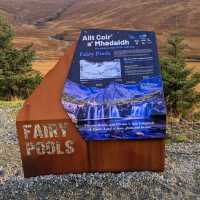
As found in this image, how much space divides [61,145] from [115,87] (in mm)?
1157

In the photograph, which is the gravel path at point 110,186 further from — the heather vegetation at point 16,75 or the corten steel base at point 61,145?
the heather vegetation at point 16,75

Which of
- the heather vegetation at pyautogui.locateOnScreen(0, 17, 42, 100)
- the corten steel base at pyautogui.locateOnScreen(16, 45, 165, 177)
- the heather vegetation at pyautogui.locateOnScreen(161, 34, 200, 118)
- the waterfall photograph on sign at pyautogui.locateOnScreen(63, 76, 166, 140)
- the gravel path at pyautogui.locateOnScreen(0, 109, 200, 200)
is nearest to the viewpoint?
the gravel path at pyautogui.locateOnScreen(0, 109, 200, 200)

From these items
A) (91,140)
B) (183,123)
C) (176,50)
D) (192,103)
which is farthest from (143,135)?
(176,50)

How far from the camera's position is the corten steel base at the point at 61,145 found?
7.46 meters

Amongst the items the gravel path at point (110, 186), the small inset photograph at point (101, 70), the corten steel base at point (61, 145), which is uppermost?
the small inset photograph at point (101, 70)

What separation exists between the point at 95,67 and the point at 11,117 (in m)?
7.22

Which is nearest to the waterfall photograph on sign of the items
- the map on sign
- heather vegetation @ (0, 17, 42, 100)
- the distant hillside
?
the map on sign

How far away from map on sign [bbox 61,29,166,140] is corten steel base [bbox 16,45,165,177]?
12cm

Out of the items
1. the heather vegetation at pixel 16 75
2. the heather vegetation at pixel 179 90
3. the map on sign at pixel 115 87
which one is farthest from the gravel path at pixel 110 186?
the heather vegetation at pixel 16 75

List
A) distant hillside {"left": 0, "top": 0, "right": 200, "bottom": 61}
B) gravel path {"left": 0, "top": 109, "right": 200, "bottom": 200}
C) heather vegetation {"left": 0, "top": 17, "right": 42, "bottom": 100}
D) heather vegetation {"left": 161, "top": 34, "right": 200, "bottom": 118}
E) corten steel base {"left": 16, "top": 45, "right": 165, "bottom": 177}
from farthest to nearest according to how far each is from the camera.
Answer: distant hillside {"left": 0, "top": 0, "right": 200, "bottom": 61}
heather vegetation {"left": 0, "top": 17, "right": 42, "bottom": 100}
heather vegetation {"left": 161, "top": 34, "right": 200, "bottom": 118}
corten steel base {"left": 16, "top": 45, "right": 165, "bottom": 177}
gravel path {"left": 0, "top": 109, "right": 200, "bottom": 200}

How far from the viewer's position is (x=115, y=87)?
24.4 ft

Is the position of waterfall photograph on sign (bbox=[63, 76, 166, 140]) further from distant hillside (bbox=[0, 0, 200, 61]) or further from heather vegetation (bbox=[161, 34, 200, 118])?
distant hillside (bbox=[0, 0, 200, 61])

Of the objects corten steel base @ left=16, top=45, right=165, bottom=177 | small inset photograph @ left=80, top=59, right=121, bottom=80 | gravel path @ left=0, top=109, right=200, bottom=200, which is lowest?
gravel path @ left=0, top=109, right=200, bottom=200

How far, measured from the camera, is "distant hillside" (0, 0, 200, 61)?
239 ft
